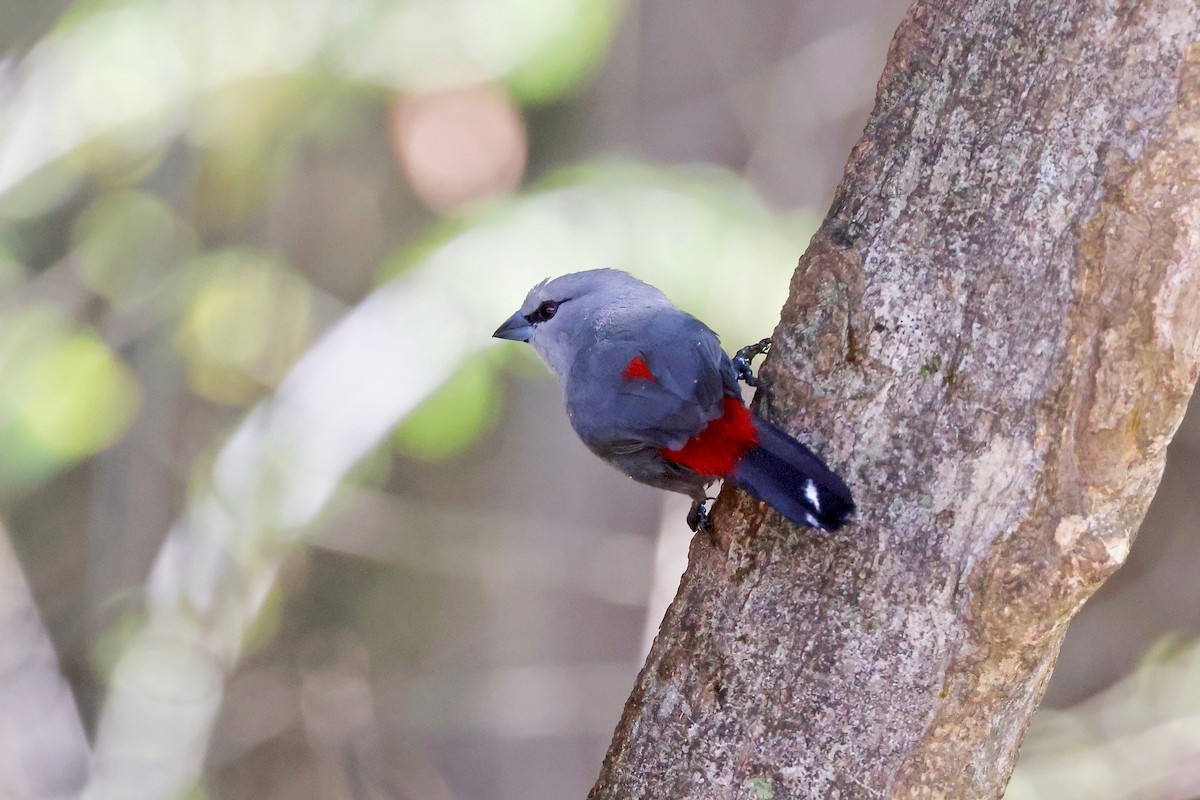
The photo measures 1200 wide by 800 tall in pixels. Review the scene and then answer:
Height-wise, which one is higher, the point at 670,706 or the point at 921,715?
the point at 921,715

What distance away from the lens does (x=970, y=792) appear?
1528 millimetres

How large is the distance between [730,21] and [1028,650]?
3.41 meters

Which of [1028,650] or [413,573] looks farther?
[413,573]

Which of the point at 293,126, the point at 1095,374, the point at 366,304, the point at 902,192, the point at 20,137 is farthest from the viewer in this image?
the point at 293,126

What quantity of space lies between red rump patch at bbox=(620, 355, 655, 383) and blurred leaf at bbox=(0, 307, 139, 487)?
2.14m

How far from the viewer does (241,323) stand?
12.4 feet

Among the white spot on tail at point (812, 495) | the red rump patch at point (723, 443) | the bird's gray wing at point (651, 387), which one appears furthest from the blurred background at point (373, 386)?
the white spot on tail at point (812, 495)

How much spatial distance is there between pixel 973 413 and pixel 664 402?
0.54m

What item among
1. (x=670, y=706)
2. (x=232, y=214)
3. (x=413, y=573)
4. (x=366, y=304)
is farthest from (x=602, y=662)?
(x=670, y=706)

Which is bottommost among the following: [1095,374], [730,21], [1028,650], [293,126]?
[1028,650]

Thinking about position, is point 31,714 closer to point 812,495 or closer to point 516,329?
point 516,329

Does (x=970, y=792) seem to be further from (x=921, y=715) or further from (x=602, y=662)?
(x=602, y=662)

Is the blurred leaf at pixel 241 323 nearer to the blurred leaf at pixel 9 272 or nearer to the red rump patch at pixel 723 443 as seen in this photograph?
the blurred leaf at pixel 9 272

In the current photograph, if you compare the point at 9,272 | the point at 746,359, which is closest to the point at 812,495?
the point at 746,359
